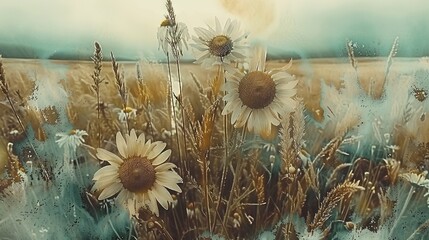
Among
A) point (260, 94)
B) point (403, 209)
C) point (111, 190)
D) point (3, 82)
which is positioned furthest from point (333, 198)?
point (3, 82)

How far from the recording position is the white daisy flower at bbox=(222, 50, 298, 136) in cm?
168

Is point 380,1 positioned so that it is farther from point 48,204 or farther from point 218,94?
point 48,204

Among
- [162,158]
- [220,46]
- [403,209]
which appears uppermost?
[220,46]

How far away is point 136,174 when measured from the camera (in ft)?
5.54

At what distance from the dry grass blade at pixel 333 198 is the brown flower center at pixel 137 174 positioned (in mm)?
401

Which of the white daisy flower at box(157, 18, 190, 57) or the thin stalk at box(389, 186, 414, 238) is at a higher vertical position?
the white daisy flower at box(157, 18, 190, 57)

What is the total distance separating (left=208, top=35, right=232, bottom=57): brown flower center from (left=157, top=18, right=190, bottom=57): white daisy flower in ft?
0.19

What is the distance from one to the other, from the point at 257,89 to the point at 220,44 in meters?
0.13

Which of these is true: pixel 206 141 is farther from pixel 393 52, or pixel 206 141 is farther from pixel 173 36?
pixel 393 52

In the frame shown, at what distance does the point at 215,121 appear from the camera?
1709 mm

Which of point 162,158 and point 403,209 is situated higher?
point 162,158

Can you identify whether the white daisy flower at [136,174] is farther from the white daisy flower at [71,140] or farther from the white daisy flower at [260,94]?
the white daisy flower at [260,94]

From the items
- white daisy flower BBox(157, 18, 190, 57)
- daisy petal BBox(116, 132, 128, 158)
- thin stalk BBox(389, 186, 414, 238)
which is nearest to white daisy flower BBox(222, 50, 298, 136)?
white daisy flower BBox(157, 18, 190, 57)

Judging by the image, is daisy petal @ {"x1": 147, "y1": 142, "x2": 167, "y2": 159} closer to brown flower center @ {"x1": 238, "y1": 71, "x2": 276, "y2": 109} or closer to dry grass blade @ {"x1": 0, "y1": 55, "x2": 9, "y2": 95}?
brown flower center @ {"x1": 238, "y1": 71, "x2": 276, "y2": 109}
